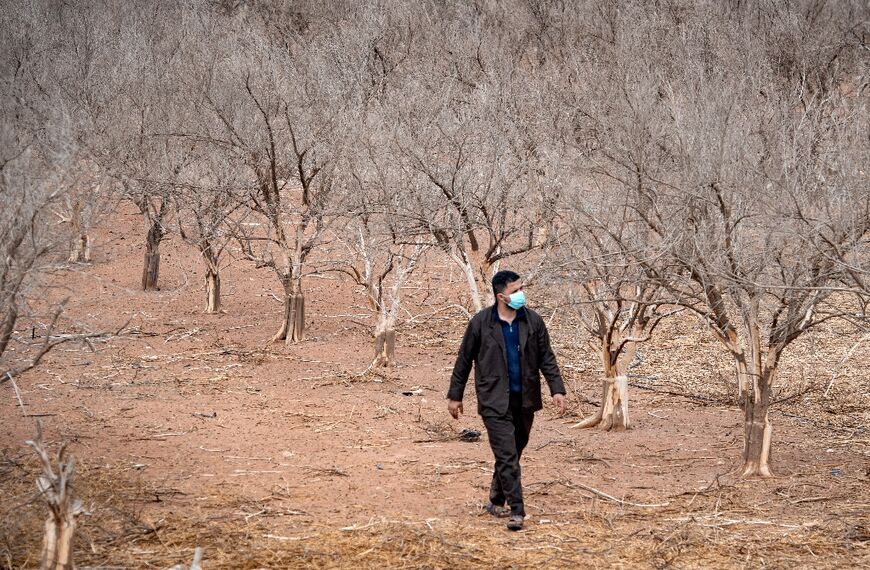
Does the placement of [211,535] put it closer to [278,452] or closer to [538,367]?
[538,367]

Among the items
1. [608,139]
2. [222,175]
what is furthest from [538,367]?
[222,175]

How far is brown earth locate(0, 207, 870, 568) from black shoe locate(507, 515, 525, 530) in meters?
0.14

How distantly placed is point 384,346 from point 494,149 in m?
3.53

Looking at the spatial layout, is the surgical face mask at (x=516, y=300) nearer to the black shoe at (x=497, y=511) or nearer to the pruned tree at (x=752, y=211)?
the black shoe at (x=497, y=511)

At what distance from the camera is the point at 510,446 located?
21.6ft

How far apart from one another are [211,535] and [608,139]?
5809 mm

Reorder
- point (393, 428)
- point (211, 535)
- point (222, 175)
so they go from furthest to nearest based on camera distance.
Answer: point (222, 175), point (393, 428), point (211, 535)

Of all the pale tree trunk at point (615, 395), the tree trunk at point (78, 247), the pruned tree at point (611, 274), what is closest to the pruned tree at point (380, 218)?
the pruned tree at point (611, 274)

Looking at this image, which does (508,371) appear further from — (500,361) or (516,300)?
(516,300)

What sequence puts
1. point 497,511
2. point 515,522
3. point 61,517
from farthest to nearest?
1. point 497,511
2. point 515,522
3. point 61,517

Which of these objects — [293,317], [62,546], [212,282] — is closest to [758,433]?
[62,546]

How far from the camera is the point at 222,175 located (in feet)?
54.4

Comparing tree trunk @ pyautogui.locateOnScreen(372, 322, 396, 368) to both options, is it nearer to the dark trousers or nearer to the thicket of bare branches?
the thicket of bare branches

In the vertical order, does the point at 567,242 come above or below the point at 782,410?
above
